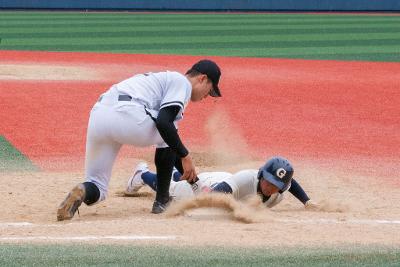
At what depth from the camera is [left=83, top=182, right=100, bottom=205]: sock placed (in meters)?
7.12

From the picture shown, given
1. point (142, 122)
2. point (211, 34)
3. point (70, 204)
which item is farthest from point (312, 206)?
point (211, 34)

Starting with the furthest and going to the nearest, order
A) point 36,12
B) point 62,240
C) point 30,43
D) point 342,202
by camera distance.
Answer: point 36,12 < point 30,43 < point 342,202 < point 62,240

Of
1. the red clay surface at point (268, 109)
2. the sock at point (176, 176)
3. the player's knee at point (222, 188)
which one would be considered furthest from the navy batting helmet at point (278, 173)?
the red clay surface at point (268, 109)

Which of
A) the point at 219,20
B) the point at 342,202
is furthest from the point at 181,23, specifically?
the point at 342,202

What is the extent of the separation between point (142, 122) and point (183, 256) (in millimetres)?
1627

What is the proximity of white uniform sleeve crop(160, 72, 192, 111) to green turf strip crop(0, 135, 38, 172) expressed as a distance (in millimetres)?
2790

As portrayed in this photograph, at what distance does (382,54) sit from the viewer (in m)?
21.4

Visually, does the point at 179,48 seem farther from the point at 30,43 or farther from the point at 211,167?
the point at 211,167

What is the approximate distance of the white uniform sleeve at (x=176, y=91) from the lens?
689 centimetres

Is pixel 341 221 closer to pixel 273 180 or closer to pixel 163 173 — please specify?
pixel 273 180

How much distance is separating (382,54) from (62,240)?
1624 cm

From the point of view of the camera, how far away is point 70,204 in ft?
22.8

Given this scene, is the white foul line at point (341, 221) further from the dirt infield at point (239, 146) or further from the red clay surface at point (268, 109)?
the red clay surface at point (268, 109)

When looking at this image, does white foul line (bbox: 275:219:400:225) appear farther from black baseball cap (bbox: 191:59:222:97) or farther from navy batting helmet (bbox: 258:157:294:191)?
black baseball cap (bbox: 191:59:222:97)
